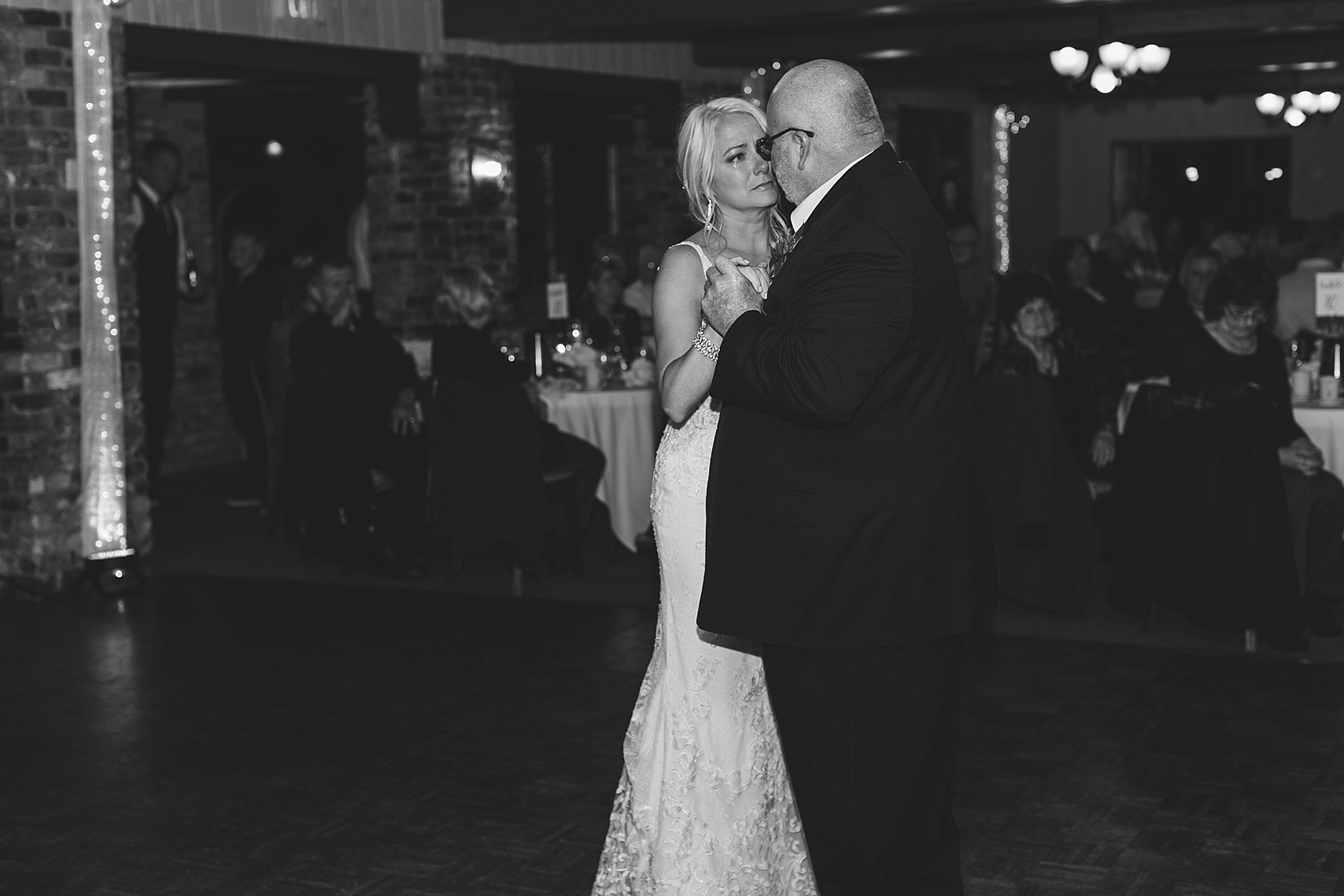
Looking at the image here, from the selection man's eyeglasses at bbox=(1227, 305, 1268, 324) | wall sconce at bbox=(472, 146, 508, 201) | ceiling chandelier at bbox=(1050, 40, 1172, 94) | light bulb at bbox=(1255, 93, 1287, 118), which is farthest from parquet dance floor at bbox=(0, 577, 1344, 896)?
light bulb at bbox=(1255, 93, 1287, 118)

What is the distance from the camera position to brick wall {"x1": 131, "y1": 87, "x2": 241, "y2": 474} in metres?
10.2

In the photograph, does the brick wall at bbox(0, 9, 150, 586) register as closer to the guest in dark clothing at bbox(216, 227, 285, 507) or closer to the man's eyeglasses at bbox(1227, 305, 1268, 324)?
the guest in dark clothing at bbox(216, 227, 285, 507)

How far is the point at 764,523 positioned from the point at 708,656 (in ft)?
2.02

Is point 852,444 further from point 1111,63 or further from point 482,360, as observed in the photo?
point 1111,63

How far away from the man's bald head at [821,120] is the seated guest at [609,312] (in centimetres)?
532

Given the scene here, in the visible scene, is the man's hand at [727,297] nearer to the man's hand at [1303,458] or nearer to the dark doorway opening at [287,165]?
the man's hand at [1303,458]

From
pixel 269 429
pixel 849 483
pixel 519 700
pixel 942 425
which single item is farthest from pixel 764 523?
pixel 269 429

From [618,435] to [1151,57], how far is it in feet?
17.9

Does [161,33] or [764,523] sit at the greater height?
[161,33]

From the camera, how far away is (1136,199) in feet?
61.6

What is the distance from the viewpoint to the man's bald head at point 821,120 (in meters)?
2.41

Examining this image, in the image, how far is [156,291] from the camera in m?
8.29

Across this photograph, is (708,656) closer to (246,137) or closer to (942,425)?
(942,425)

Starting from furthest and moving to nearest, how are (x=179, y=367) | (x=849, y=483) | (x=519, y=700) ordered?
(x=179, y=367), (x=519, y=700), (x=849, y=483)
